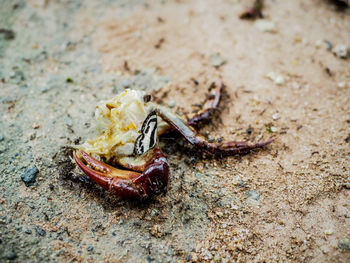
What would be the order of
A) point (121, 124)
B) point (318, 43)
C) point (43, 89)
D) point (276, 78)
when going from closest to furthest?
point (121, 124) < point (43, 89) < point (276, 78) < point (318, 43)

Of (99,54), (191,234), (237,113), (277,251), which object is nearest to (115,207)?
(191,234)

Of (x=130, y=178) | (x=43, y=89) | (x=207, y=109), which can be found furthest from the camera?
(x=43, y=89)

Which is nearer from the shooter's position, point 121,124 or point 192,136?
point 121,124

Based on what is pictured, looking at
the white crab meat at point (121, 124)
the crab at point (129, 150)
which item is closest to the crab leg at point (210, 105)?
the crab at point (129, 150)

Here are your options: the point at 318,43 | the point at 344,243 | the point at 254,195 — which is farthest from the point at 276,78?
the point at 344,243

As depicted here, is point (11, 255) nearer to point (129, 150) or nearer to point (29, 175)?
point (29, 175)

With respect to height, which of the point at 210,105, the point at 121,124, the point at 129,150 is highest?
the point at 121,124

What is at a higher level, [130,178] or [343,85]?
[130,178]

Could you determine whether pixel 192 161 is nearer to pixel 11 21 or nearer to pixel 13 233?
pixel 13 233
